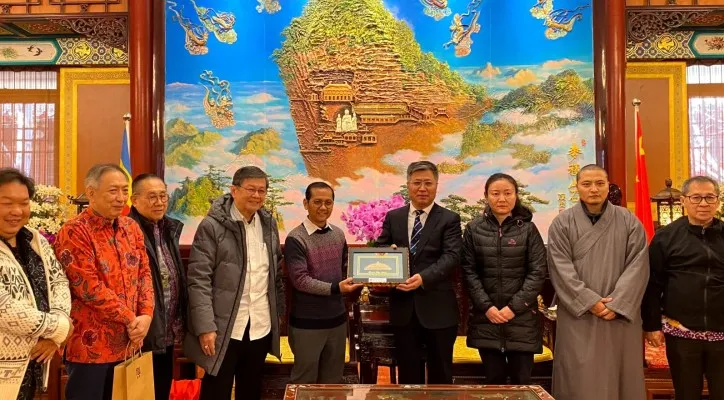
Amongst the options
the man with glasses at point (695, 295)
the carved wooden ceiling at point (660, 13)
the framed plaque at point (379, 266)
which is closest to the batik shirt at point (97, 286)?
the framed plaque at point (379, 266)

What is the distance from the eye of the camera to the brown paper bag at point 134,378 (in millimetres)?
2188

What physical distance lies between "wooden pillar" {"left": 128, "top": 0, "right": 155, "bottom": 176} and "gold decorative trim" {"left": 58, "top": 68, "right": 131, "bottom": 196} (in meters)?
1.73

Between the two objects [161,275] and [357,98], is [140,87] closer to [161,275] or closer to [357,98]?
[357,98]

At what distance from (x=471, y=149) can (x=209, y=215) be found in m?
3.21

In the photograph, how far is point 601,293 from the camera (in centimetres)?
273

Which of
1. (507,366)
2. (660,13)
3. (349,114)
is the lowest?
(507,366)

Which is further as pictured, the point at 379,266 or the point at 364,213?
the point at 364,213

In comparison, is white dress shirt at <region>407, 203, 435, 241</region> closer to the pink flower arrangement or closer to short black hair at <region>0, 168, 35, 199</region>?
short black hair at <region>0, 168, 35, 199</region>

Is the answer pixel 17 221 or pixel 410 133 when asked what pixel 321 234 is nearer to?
pixel 17 221

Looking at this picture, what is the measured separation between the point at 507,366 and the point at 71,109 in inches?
226

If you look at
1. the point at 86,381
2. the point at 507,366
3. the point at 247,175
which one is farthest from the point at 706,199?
the point at 86,381

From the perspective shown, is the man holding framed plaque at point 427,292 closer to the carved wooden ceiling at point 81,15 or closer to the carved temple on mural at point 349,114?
the carved temple on mural at point 349,114

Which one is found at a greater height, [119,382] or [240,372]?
[119,382]

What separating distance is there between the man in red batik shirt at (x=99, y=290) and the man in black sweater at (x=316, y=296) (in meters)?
0.72
